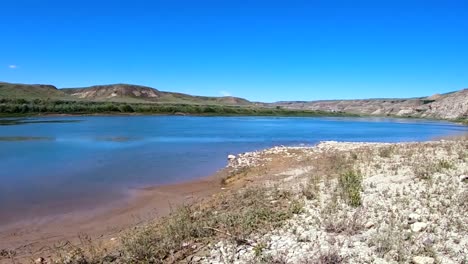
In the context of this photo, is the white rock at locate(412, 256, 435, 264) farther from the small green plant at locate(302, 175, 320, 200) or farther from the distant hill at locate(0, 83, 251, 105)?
the distant hill at locate(0, 83, 251, 105)

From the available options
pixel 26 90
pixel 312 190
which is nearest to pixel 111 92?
pixel 26 90

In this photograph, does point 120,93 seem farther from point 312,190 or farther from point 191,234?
point 191,234

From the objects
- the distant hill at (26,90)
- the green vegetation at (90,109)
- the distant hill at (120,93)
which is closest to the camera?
the green vegetation at (90,109)

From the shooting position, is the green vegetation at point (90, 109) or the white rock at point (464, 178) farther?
the green vegetation at point (90, 109)

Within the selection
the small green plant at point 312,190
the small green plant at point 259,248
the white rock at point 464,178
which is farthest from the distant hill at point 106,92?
the small green plant at point 259,248

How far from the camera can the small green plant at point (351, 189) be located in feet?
25.7

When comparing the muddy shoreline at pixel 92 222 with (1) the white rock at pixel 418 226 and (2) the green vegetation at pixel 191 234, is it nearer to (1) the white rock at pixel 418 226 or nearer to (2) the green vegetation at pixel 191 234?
(2) the green vegetation at pixel 191 234

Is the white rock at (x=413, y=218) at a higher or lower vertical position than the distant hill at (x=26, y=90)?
lower

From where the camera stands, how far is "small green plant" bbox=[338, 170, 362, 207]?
7820 mm

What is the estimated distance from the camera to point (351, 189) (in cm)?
862

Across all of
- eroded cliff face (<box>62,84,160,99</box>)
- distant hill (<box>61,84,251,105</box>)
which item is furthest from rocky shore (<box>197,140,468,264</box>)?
eroded cliff face (<box>62,84,160,99</box>)

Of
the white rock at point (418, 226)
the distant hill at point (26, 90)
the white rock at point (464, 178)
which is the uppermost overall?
the distant hill at point (26, 90)

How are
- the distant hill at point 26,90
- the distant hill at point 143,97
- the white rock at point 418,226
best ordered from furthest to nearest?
1. the distant hill at point 143,97
2. the distant hill at point 26,90
3. the white rock at point 418,226

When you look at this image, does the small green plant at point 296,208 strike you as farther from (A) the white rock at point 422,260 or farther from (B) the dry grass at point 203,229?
(A) the white rock at point 422,260
